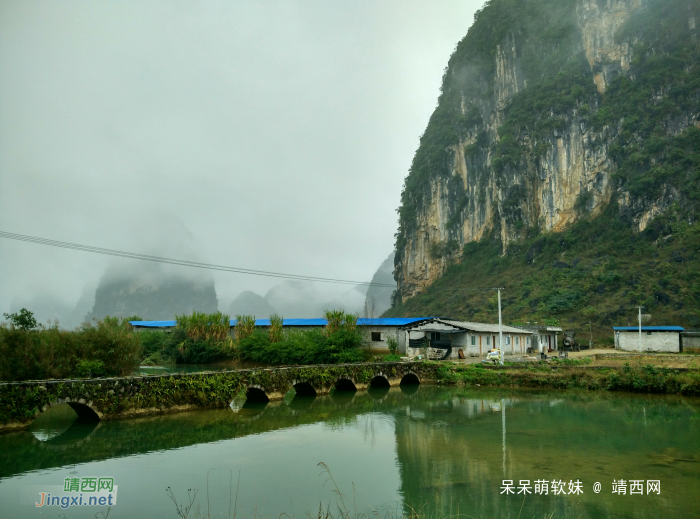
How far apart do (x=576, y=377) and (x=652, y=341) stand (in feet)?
58.2

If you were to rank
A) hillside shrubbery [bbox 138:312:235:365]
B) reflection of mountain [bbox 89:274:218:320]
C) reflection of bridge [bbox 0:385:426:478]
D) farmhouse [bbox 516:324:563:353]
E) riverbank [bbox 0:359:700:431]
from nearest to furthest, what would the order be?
1. reflection of bridge [bbox 0:385:426:478]
2. riverbank [bbox 0:359:700:431]
3. hillside shrubbery [bbox 138:312:235:365]
4. farmhouse [bbox 516:324:563:353]
5. reflection of mountain [bbox 89:274:218:320]

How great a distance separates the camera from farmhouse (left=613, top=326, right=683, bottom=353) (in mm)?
38531

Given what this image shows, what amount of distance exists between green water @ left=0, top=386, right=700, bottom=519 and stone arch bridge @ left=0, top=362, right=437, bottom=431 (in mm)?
620

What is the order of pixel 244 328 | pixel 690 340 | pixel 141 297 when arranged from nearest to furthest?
pixel 690 340 → pixel 244 328 → pixel 141 297

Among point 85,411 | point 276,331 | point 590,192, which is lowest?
point 85,411

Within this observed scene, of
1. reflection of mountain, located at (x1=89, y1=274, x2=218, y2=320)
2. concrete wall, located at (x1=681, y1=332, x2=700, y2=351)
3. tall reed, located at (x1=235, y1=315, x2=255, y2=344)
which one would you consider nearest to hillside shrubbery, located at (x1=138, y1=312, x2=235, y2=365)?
tall reed, located at (x1=235, y1=315, x2=255, y2=344)

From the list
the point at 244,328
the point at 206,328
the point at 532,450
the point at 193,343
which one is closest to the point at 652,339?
the point at 532,450

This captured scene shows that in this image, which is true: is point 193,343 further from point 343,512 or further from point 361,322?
point 343,512

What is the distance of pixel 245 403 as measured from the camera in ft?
76.3

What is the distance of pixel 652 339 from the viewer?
3969cm

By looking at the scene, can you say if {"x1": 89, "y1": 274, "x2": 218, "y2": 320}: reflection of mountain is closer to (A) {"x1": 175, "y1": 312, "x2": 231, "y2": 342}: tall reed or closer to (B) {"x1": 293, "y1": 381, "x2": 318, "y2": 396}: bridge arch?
(A) {"x1": 175, "y1": 312, "x2": 231, "y2": 342}: tall reed

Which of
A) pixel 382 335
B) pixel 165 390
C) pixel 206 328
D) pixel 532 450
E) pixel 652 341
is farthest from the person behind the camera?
pixel 206 328

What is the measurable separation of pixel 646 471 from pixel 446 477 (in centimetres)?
518

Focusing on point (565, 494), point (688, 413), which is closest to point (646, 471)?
point (565, 494)
